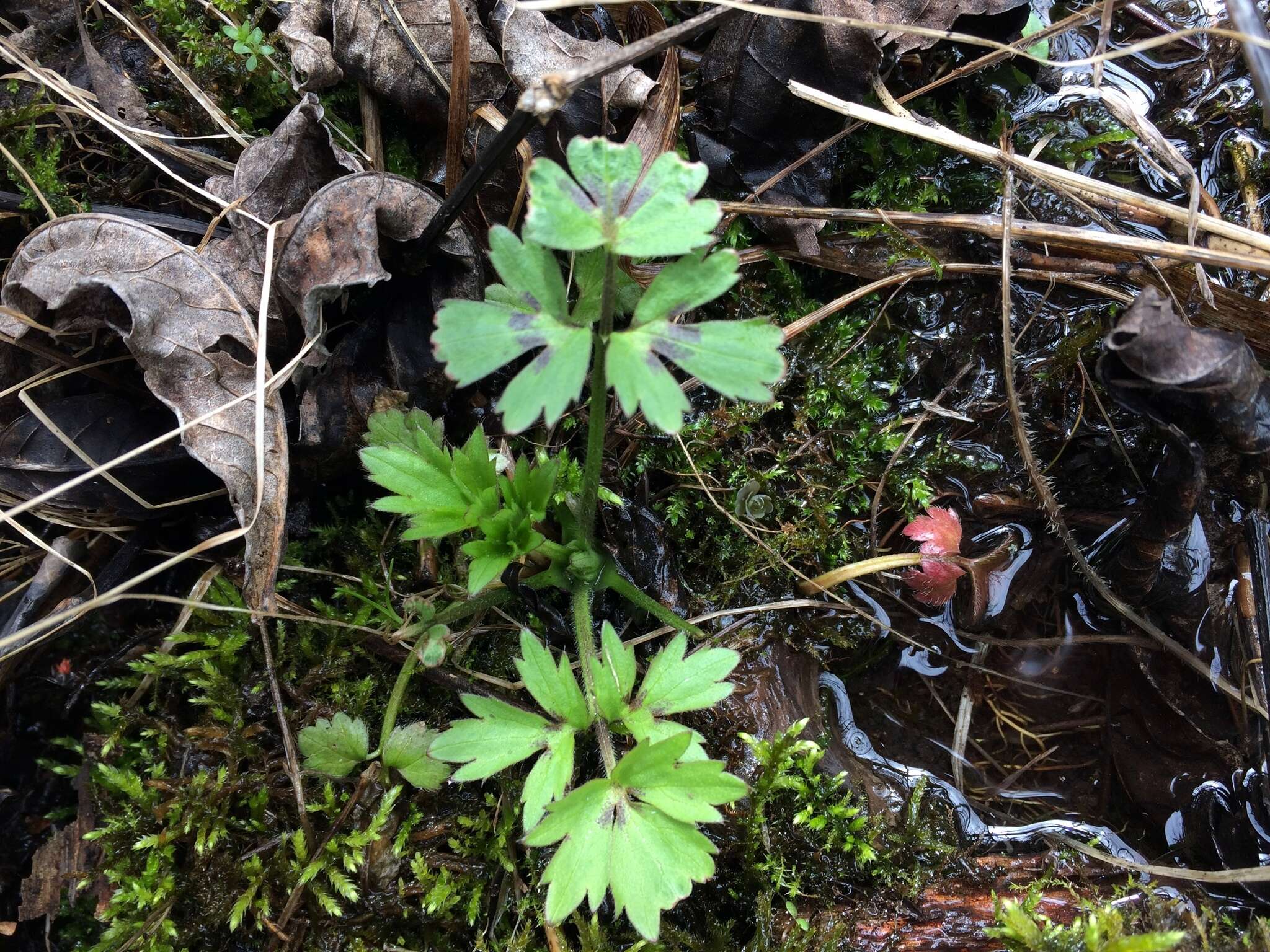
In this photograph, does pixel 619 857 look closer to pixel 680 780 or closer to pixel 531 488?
pixel 680 780

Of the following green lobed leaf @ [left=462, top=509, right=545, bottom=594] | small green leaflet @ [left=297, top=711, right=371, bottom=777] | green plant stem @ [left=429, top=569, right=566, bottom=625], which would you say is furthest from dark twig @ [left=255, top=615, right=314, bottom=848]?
green lobed leaf @ [left=462, top=509, right=545, bottom=594]

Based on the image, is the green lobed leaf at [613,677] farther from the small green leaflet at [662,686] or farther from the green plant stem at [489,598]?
the green plant stem at [489,598]

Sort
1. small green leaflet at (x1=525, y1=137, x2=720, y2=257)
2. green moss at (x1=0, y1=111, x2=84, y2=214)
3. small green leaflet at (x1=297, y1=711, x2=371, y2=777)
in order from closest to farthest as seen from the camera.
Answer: small green leaflet at (x1=525, y1=137, x2=720, y2=257)
small green leaflet at (x1=297, y1=711, x2=371, y2=777)
green moss at (x1=0, y1=111, x2=84, y2=214)

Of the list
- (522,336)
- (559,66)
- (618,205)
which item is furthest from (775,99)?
(522,336)

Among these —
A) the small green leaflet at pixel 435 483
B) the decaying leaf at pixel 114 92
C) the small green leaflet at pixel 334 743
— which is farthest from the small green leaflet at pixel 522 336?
the decaying leaf at pixel 114 92

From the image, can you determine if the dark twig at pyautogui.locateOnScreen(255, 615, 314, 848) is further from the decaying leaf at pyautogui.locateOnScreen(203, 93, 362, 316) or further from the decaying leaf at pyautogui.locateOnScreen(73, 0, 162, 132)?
the decaying leaf at pyautogui.locateOnScreen(73, 0, 162, 132)

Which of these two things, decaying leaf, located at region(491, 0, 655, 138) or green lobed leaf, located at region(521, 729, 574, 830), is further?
decaying leaf, located at region(491, 0, 655, 138)

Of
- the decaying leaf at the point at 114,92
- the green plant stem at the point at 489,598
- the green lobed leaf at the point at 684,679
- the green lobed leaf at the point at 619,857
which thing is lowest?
the green lobed leaf at the point at 619,857
